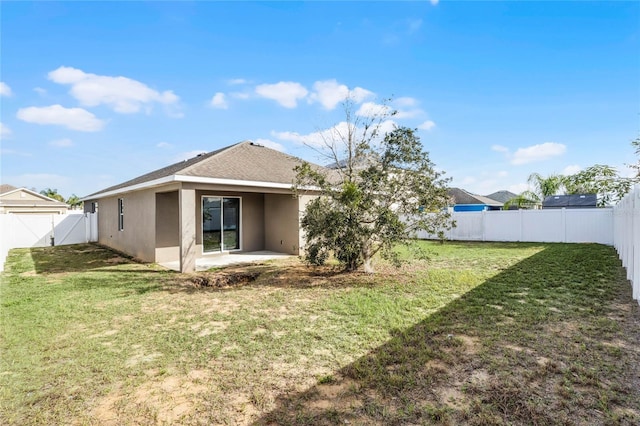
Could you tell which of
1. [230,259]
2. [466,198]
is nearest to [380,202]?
[230,259]

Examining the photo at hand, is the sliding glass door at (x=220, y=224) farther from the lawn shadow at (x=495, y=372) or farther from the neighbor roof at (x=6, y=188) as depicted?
the neighbor roof at (x=6, y=188)

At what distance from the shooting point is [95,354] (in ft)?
13.3

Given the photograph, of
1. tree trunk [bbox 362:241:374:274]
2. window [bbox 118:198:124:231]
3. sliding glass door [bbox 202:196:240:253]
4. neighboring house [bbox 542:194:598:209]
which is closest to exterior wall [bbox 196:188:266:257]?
sliding glass door [bbox 202:196:240:253]

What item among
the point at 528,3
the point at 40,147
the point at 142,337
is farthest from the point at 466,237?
the point at 40,147

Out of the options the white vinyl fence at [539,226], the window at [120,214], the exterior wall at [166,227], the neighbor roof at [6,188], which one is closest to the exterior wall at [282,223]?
the exterior wall at [166,227]

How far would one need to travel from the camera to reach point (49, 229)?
679 inches

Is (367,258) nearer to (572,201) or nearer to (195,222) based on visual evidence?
(195,222)

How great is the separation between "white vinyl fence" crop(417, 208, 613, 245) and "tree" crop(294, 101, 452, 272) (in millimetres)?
5130

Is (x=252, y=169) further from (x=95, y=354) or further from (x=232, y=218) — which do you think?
(x=95, y=354)

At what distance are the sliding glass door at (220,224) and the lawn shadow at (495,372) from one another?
29.5 ft

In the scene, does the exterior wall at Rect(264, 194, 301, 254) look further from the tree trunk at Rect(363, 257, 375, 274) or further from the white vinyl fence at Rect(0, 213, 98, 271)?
the white vinyl fence at Rect(0, 213, 98, 271)

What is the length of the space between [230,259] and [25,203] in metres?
30.6

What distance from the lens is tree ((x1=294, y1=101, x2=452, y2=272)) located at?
768 centimetres

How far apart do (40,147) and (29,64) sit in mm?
9928
